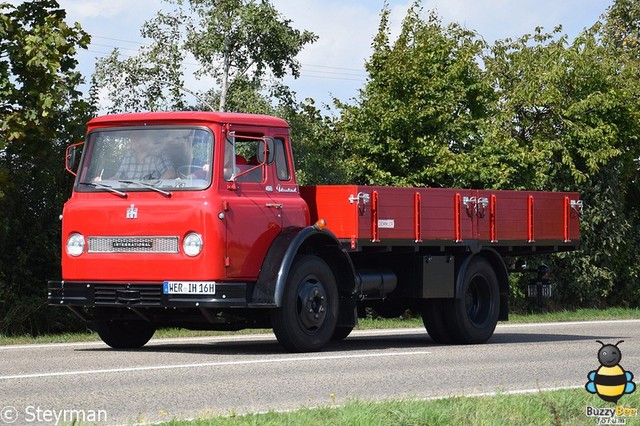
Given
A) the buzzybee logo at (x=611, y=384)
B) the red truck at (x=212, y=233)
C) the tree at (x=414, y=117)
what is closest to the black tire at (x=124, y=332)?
the red truck at (x=212, y=233)

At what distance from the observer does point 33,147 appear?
19.5 metres

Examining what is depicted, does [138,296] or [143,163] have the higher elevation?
[143,163]

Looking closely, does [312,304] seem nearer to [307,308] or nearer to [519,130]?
[307,308]

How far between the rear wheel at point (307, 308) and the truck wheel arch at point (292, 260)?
237 millimetres

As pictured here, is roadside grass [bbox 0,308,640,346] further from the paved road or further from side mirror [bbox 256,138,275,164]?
side mirror [bbox 256,138,275,164]

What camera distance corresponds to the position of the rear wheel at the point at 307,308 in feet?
48.1

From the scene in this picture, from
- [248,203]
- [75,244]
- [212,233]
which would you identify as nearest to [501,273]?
[248,203]

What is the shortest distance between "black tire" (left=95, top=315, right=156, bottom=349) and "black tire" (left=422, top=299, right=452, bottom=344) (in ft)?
12.6

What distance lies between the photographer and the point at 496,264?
18578 millimetres

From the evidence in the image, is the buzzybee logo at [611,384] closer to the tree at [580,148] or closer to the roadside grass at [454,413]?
the roadside grass at [454,413]

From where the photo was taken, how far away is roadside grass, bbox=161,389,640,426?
346 inches

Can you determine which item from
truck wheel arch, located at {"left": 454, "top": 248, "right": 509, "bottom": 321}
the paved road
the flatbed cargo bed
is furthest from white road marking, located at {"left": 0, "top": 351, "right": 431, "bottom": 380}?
truck wheel arch, located at {"left": 454, "top": 248, "right": 509, "bottom": 321}

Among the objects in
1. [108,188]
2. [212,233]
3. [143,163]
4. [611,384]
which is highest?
[143,163]

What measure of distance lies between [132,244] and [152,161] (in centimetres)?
94
